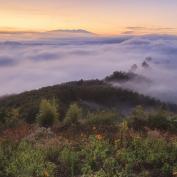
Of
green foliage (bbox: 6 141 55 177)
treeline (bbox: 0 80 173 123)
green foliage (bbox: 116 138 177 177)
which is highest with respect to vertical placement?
green foliage (bbox: 116 138 177 177)

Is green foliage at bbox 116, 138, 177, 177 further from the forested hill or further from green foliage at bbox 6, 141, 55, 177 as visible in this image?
the forested hill

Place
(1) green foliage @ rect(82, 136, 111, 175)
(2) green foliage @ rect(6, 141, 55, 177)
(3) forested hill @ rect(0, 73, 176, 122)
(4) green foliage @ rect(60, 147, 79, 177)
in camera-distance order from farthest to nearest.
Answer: (3) forested hill @ rect(0, 73, 176, 122), (4) green foliage @ rect(60, 147, 79, 177), (1) green foliage @ rect(82, 136, 111, 175), (2) green foliage @ rect(6, 141, 55, 177)

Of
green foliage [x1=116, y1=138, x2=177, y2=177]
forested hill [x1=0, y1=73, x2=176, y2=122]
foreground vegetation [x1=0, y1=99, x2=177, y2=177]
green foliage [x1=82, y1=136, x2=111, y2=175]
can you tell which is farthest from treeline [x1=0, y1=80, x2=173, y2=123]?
green foliage [x1=116, y1=138, x2=177, y2=177]

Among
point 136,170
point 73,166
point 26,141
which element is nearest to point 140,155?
point 136,170

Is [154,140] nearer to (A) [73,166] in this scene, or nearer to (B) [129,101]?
(A) [73,166]

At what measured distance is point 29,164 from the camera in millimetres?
10195

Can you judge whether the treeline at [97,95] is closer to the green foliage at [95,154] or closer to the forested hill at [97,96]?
the forested hill at [97,96]

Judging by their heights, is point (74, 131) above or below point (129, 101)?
above

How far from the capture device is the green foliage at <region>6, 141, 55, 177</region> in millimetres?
9688

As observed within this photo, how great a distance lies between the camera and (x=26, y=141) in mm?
12578

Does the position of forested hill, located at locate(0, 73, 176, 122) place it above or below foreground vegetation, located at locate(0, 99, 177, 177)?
below

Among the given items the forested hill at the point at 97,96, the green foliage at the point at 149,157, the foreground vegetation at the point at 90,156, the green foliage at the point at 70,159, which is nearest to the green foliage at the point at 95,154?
the foreground vegetation at the point at 90,156

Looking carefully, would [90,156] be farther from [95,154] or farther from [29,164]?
[29,164]

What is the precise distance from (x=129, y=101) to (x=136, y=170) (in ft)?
401
